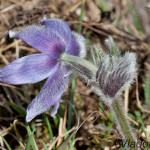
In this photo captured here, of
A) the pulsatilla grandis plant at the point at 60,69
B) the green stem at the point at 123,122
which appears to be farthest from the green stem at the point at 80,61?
the green stem at the point at 123,122

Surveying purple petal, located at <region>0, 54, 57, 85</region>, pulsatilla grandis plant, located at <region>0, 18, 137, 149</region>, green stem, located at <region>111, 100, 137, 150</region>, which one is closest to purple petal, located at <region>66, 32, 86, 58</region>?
pulsatilla grandis plant, located at <region>0, 18, 137, 149</region>

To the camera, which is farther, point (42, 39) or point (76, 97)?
point (76, 97)

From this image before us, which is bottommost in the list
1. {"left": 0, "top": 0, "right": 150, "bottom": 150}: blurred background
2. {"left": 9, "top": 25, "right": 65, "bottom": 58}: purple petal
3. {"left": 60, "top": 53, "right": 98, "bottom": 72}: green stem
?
{"left": 0, "top": 0, "right": 150, "bottom": 150}: blurred background

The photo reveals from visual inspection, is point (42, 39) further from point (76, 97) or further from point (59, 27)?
point (76, 97)

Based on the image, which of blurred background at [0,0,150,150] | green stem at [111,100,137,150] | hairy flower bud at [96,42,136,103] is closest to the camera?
hairy flower bud at [96,42,136,103]

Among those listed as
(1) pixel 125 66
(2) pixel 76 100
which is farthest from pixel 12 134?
(1) pixel 125 66

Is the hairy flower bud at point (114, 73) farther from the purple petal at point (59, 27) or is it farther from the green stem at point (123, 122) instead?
the purple petal at point (59, 27)

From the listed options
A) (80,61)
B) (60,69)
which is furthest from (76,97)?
(80,61)

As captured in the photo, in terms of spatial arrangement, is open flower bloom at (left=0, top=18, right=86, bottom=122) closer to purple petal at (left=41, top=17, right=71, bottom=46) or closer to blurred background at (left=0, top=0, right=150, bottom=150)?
purple petal at (left=41, top=17, right=71, bottom=46)
